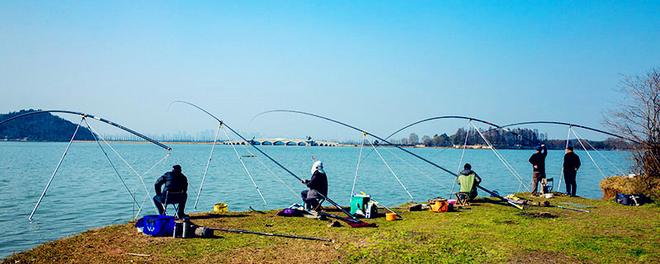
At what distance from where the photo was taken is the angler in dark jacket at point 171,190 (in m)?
12.1

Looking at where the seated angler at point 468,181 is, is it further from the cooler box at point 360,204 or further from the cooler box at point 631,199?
the cooler box at point 631,199

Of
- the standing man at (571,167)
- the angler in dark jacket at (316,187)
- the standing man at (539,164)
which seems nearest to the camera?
the angler in dark jacket at (316,187)

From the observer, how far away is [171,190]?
12.2m

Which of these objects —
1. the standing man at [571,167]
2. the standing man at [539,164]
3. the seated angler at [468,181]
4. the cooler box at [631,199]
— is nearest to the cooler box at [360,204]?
the seated angler at [468,181]

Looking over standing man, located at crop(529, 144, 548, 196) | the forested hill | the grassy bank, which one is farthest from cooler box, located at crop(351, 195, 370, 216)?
the forested hill

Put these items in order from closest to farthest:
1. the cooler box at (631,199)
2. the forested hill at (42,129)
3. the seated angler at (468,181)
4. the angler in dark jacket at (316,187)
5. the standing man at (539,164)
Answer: the angler in dark jacket at (316,187) → the cooler box at (631,199) → the seated angler at (468,181) → the standing man at (539,164) → the forested hill at (42,129)

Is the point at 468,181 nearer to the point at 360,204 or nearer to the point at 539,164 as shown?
the point at 360,204

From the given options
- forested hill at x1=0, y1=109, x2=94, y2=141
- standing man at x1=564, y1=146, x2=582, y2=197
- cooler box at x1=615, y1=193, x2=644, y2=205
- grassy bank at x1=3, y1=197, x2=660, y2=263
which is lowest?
grassy bank at x1=3, y1=197, x2=660, y2=263

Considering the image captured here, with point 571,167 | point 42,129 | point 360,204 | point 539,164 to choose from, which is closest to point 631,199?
point 571,167

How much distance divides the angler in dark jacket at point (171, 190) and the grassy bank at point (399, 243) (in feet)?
2.47

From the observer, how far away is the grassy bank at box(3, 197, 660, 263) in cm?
826

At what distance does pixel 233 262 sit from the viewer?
806cm

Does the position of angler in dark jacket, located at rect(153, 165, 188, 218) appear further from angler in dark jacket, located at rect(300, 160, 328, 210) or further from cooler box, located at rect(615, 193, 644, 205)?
cooler box, located at rect(615, 193, 644, 205)

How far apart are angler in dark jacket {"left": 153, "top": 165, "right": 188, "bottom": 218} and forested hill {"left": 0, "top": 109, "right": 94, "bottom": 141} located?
154899mm
